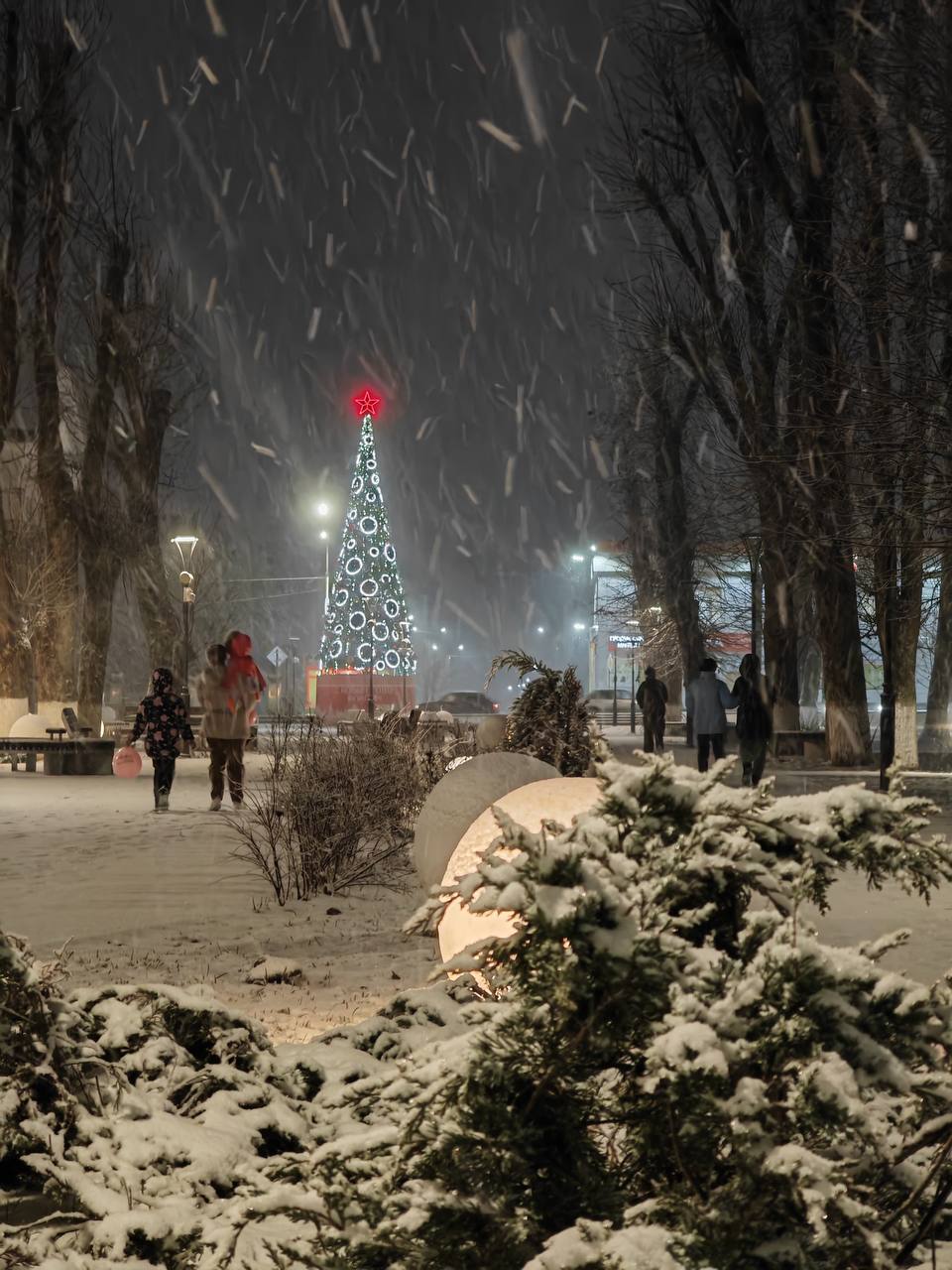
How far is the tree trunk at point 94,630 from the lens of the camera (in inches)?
1008

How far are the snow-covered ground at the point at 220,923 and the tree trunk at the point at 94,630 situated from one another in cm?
1341

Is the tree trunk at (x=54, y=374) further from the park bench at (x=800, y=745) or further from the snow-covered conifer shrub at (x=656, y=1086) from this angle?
the snow-covered conifer shrub at (x=656, y=1086)

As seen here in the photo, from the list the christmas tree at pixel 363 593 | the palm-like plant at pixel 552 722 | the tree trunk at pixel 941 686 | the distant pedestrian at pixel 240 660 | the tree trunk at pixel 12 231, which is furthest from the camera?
the christmas tree at pixel 363 593

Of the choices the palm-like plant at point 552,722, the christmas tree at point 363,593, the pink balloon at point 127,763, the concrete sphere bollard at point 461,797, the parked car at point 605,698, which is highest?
the christmas tree at point 363,593

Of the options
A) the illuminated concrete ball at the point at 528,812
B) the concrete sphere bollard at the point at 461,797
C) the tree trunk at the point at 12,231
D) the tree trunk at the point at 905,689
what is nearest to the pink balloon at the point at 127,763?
the tree trunk at the point at 12,231

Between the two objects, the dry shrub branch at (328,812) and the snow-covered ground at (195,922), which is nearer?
the snow-covered ground at (195,922)

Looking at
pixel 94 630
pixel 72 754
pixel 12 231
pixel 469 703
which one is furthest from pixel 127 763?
pixel 469 703

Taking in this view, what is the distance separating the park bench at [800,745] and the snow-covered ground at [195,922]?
43.0ft

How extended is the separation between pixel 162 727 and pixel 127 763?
6379 mm

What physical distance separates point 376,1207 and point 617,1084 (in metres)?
0.39

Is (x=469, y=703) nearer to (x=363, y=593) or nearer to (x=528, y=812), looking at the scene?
(x=363, y=593)

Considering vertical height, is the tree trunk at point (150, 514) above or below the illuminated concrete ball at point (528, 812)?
above

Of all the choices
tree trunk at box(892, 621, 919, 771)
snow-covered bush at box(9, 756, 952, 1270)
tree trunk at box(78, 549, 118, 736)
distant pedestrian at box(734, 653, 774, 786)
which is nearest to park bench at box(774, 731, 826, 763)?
tree trunk at box(892, 621, 919, 771)

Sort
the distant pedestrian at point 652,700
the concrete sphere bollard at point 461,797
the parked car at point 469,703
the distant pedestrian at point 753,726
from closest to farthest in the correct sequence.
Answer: the concrete sphere bollard at point 461,797
the distant pedestrian at point 753,726
the distant pedestrian at point 652,700
the parked car at point 469,703
